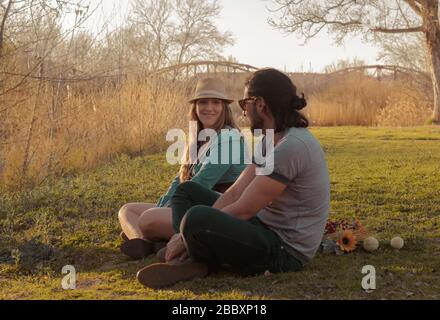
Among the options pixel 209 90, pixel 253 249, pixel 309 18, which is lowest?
pixel 253 249

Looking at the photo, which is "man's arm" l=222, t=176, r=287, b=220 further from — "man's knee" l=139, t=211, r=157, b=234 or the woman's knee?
"man's knee" l=139, t=211, r=157, b=234

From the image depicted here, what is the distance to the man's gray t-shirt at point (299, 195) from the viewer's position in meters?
3.53

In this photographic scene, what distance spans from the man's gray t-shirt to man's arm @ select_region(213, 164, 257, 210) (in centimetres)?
18

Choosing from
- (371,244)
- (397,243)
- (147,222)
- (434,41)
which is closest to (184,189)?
(147,222)

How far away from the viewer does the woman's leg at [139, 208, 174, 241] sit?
15.0ft

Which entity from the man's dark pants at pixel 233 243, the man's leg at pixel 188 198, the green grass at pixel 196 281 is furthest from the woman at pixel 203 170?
the man's dark pants at pixel 233 243

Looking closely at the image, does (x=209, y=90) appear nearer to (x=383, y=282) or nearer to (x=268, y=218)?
(x=268, y=218)

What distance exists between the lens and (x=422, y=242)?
4844mm

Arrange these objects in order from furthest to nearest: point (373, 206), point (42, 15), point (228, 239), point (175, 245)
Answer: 1. point (42, 15)
2. point (373, 206)
3. point (175, 245)
4. point (228, 239)

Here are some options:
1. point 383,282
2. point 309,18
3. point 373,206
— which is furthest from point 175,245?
point 309,18

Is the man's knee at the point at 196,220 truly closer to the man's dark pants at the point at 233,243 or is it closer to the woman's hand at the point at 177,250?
the man's dark pants at the point at 233,243

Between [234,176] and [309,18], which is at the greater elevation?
[309,18]
